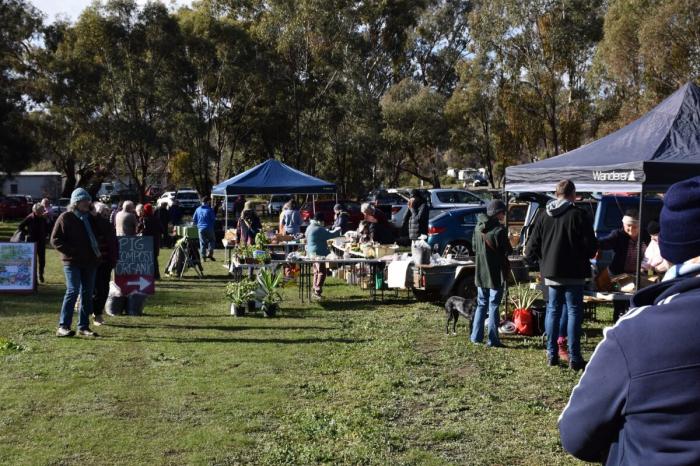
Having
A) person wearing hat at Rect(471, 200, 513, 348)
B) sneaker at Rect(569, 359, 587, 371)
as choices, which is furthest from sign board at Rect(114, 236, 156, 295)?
sneaker at Rect(569, 359, 587, 371)

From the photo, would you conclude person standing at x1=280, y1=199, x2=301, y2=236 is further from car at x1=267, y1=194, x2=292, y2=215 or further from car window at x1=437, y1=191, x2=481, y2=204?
car at x1=267, y1=194, x2=292, y2=215

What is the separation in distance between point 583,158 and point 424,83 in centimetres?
4102

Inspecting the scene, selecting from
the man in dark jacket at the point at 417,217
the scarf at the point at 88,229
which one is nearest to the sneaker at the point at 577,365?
the scarf at the point at 88,229

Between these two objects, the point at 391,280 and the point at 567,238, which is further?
the point at 391,280

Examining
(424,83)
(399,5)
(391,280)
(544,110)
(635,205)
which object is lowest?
(391,280)

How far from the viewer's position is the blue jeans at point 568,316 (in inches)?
303

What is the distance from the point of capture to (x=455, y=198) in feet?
83.2

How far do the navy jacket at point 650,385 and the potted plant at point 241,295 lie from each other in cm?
969

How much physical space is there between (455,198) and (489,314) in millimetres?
16616

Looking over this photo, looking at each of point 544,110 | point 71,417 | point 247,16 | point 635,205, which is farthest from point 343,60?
point 71,417

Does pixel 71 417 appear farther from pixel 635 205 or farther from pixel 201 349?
pixel 635 205

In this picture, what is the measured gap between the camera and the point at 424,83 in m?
50.1

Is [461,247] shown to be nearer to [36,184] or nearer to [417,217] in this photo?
[417,217]

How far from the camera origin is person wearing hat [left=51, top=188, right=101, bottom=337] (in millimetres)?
9148
